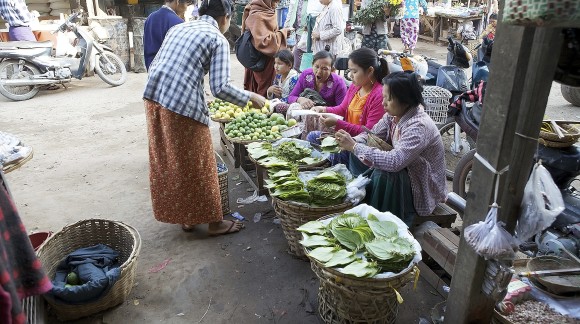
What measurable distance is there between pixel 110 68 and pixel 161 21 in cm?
528

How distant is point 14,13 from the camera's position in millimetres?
8094

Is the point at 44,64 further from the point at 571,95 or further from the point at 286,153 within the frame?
the point at 571,95

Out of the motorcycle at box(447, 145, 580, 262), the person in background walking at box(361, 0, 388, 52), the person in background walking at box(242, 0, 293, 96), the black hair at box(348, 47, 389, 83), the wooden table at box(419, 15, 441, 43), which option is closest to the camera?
the motorcycle at box(447, 145, 580, 262)

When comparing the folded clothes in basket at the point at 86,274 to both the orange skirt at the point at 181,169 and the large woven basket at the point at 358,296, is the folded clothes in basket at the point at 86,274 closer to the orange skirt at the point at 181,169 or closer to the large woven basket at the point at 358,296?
the orange skirt at the point at 181,169

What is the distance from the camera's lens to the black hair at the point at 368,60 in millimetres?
3529

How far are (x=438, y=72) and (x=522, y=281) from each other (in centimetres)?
379

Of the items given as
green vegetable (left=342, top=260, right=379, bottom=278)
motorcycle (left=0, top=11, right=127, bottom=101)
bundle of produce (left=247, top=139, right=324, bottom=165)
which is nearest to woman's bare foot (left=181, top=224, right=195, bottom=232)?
bundle of produce (left=247, top=139, right=324, bottom=165)

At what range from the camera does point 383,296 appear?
2.24m

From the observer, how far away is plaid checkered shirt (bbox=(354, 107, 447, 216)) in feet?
9.24

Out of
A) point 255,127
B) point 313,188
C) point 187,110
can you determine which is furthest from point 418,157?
point 255,127

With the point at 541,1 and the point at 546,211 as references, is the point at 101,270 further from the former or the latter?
the point at 541,1

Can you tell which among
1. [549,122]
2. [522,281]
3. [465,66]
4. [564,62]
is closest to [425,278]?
[522,281]

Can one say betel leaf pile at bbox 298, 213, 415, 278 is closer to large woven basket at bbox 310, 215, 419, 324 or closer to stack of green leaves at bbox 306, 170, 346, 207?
large woven basket at bbox 310, 215, 419, 324

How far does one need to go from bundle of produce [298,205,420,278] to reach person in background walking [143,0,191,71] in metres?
2.73
